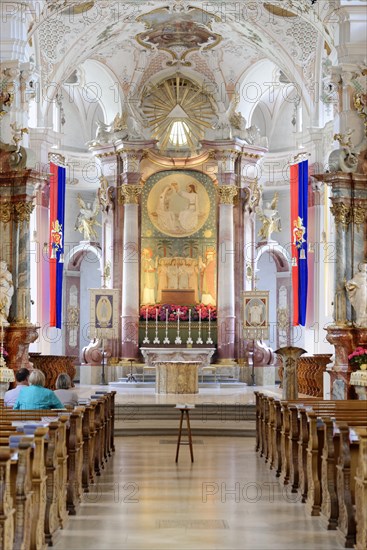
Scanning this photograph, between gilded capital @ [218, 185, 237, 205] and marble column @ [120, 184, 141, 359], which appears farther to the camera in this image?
gilded capital @ [218, 185, 237, 205]

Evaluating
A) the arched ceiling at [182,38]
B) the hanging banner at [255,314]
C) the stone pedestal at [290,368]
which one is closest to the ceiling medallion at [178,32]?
the arched ceiling at [182,38]

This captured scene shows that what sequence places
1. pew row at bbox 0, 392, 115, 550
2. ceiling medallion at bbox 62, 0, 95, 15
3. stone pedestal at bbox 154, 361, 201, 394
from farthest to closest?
ceiling medallion at bbox 62, 0, 95, 15 → stone pedestal at bbox 154, 361, 201, 394 → pew row at bbox 0, 392, 115, 550

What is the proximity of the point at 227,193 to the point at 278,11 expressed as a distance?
5558mm

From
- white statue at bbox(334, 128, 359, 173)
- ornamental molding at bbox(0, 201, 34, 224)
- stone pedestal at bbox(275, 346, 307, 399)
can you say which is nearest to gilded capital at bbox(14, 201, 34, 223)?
ornamental molding at bbox(0, 201, 34, 224)

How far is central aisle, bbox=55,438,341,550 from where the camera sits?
8.68 m

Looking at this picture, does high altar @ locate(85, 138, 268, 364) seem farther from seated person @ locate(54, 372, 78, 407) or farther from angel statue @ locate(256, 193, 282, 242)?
seated person @ locate(54, 372, 78, 407)

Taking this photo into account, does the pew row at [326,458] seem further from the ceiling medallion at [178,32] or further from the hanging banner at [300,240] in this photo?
the ceiling medallion at [178,32]

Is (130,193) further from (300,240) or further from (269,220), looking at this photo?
(300,240)

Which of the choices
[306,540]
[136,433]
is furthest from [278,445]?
[136,433]

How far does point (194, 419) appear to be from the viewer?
19547 millimetres

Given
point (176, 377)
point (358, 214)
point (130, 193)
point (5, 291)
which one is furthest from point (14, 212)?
point (130, 193)

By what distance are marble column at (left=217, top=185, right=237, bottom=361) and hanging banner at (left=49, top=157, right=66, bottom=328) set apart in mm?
4343

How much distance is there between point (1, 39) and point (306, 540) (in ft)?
50.5

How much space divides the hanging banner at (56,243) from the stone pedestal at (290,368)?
12596 millimetres
